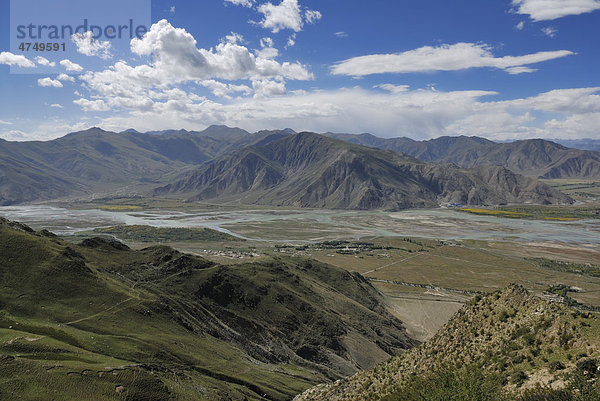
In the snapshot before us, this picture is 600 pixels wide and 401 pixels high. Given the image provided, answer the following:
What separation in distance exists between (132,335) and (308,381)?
30.2 meters

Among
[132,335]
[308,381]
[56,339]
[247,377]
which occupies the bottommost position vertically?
[308,381]

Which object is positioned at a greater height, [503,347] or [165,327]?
[503,347]

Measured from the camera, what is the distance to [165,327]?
5781cm

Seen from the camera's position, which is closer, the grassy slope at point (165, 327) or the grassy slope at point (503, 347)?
the grassy slope at point (503, 347)

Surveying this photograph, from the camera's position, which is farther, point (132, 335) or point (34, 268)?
point (34, 268)

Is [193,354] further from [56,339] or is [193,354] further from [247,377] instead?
[56,339]

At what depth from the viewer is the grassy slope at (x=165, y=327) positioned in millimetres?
36094

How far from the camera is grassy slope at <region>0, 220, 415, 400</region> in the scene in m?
36.1

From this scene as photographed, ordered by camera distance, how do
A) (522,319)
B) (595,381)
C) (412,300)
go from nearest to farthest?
(595,381) → (522,319) → (412,300)

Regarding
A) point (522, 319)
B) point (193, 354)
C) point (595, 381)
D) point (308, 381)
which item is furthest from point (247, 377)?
point (595, 381)

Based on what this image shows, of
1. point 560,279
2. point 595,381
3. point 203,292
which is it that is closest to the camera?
point 595,381

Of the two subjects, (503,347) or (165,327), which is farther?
(165,327)

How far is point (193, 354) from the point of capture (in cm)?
5303

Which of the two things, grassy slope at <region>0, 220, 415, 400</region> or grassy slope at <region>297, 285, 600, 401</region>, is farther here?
grassy slope at <region>0, 220, 415, 400</region>
